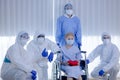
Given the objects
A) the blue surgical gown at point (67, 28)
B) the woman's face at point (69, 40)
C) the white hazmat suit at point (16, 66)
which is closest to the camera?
the white hazmat suit at point (16, 66)

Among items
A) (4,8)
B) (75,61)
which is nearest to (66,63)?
(75,61)

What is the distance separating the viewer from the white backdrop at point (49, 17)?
20.7 feet

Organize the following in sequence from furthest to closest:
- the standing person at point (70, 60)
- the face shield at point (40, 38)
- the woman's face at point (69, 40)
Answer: the face shield at point (40, 38) < the woman's face at point (69, 40) < the standing person at point (70, 60)

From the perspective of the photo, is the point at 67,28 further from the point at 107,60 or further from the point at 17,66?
the point at 17,66

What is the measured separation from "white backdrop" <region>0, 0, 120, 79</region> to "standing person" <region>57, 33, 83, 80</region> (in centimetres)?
148

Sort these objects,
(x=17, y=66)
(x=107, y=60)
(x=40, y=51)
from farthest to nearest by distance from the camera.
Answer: (x=107, y=60)
(x=40, y=51)
(x=17, y=66)

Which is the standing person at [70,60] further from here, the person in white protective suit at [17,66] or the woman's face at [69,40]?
the person in white protective suit at [17,66]

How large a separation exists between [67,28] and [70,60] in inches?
40.9

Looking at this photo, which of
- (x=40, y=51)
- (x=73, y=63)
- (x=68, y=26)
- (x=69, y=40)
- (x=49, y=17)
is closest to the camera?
(x=73, y=63)

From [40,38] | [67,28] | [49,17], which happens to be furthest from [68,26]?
[49,17]

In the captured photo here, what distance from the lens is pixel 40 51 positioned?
5.07 meters

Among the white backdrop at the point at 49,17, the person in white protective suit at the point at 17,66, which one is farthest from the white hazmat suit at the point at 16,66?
the white backdrop at the point at 49,17

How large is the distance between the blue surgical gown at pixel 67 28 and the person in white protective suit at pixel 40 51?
0.48 meters

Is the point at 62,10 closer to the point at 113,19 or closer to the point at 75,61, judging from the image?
the point at 113,19
